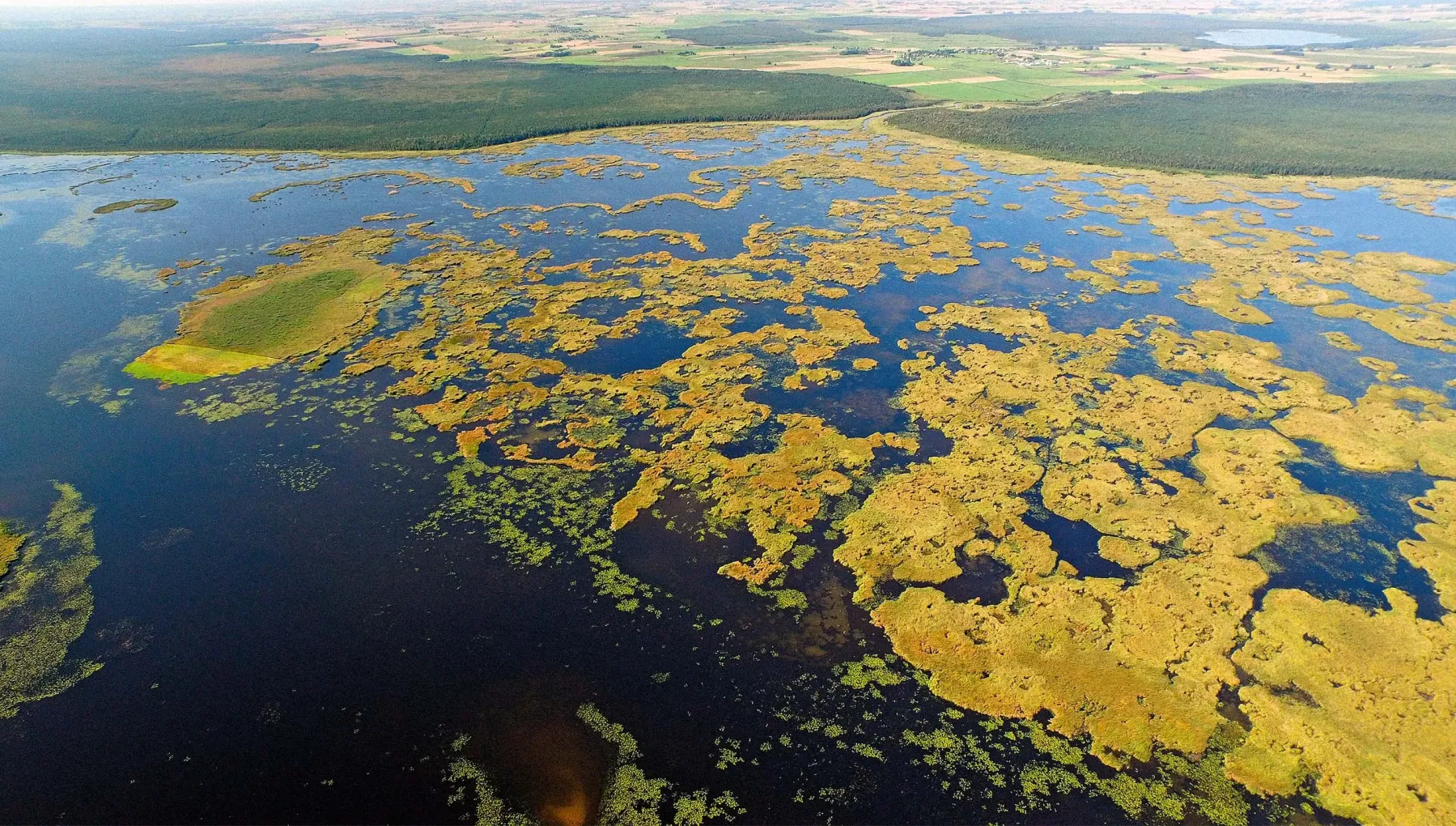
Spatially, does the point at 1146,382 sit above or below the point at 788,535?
above

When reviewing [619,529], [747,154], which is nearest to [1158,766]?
[619,529]

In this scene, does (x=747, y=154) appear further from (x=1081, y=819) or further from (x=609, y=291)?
(x=1081, y=819)

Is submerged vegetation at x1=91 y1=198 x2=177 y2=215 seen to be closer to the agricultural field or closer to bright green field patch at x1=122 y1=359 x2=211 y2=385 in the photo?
the agricultural field

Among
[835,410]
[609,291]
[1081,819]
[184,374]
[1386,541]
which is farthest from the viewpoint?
[609,291]

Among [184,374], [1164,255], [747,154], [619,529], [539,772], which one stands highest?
[747,154]

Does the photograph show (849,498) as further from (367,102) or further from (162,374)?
(367,102)

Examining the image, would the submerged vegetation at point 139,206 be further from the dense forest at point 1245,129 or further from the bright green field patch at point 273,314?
the dense forest at point 1245,129

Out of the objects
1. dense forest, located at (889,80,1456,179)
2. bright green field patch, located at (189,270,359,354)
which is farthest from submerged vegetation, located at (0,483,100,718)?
dense forest, located at (889,80,1456,179)
